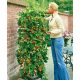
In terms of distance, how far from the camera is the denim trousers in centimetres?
440

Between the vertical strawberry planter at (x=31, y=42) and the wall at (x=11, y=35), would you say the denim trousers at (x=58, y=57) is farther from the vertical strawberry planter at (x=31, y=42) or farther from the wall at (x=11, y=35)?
the wall at (x=11, y=35)

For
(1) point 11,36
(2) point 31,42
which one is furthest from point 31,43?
(1) point 11,36

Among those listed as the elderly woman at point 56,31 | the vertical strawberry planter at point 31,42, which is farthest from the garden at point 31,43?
the elderly woman at point 56,31

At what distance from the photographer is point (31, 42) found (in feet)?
13.9

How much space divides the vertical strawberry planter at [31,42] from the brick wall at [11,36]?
0.46 ft

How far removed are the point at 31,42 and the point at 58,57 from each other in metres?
0.49

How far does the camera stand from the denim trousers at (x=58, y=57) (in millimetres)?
4398

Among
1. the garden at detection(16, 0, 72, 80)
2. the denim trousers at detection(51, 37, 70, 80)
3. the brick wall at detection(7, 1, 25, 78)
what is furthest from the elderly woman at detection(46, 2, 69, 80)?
the brick wall at detection(7, 1, 25, 78)

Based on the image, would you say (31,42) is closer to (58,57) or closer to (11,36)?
(11,36)
